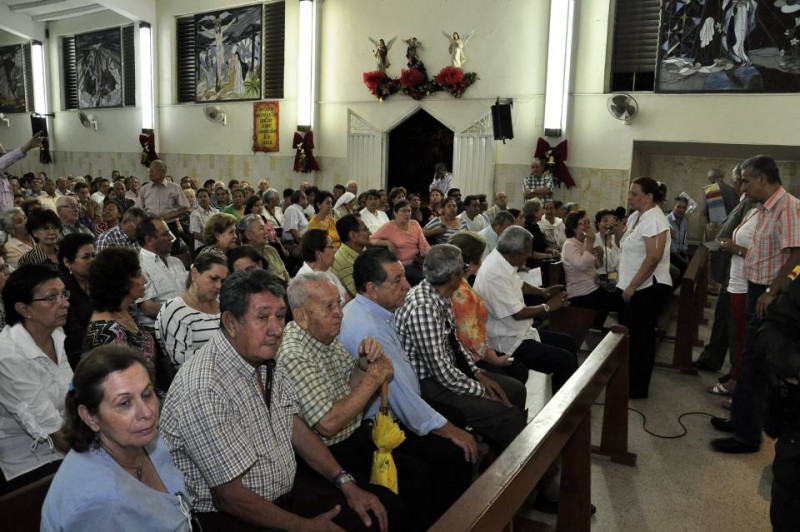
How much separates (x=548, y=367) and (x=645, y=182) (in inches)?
62.7

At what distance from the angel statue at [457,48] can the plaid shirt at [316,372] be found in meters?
9.06

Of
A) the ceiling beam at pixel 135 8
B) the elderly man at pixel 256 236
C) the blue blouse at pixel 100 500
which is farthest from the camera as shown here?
the ceiling beam at pixel 135 8

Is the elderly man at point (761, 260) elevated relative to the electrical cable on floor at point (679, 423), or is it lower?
elevated

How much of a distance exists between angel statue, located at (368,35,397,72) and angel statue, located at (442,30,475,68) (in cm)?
126

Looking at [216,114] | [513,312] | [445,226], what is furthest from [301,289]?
[216,114]

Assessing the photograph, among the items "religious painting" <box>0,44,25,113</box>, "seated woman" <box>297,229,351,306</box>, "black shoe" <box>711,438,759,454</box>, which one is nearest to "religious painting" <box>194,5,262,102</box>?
"religious painting" <box>0,44,25,113</box>

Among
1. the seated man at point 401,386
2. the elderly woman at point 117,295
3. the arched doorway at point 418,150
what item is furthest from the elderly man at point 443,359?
the arched doorway at point 418,150

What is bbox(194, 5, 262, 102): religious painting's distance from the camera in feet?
43.4

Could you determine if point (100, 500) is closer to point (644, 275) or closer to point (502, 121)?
point (644, 275)

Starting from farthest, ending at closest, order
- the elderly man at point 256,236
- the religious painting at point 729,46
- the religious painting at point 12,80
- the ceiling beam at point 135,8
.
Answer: the religious painting at point 12,80 → the ceiling beam at point 135,8 → the religious painting at point 729,46 → the elderly man at point 256,236

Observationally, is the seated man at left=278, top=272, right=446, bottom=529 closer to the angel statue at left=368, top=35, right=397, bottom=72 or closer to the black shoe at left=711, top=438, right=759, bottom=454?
the black shoe at left=711, top=438, right=759, bottom=454

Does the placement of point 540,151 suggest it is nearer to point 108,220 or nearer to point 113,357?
point 108,220

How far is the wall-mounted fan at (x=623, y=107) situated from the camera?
9352mm

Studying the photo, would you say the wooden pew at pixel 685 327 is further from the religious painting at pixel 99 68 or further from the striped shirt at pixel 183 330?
the religious painting at pixel 99 68
